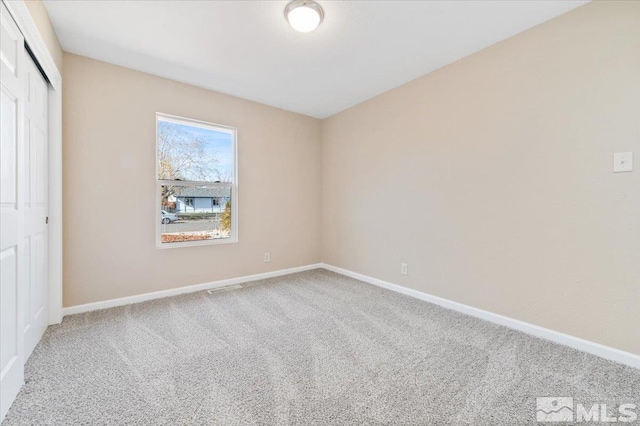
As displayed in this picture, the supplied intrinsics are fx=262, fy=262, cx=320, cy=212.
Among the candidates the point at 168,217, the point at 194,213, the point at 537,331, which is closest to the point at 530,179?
Result: the point at 537,331

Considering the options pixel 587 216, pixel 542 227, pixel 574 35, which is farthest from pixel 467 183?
pixel 574 35

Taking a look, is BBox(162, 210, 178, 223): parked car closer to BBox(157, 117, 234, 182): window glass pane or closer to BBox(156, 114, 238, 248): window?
BBox(156, 114, 238, 248): window

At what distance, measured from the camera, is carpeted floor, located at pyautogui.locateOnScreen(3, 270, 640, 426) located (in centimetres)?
137

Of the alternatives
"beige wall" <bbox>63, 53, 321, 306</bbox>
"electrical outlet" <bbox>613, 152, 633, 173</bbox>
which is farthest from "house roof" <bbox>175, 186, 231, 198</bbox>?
"electrical outlet" <bbox>613, 152, 633, 173</bbox>

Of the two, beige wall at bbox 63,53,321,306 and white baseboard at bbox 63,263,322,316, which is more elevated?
beige wall at bbox 63,53,321,306

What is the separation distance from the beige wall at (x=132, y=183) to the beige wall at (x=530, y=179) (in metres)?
1.81

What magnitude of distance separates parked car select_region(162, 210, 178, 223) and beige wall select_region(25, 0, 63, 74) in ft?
5.17

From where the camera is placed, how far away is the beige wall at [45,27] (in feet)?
5.63

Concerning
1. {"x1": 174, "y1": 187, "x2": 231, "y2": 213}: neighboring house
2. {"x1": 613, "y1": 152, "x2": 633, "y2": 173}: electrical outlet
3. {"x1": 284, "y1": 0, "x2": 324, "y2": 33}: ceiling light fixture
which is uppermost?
{"x1": 284, "y1": 0, "x2": 324, "y2": 33}: ceiling light fixture

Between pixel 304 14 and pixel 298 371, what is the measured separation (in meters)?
2.50

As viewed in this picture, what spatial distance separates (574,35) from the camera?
1.94 m

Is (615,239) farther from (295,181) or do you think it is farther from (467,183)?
(295,181)

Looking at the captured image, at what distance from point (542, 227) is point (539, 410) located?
134 centimetres

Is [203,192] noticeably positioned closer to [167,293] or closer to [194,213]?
[194,213]
